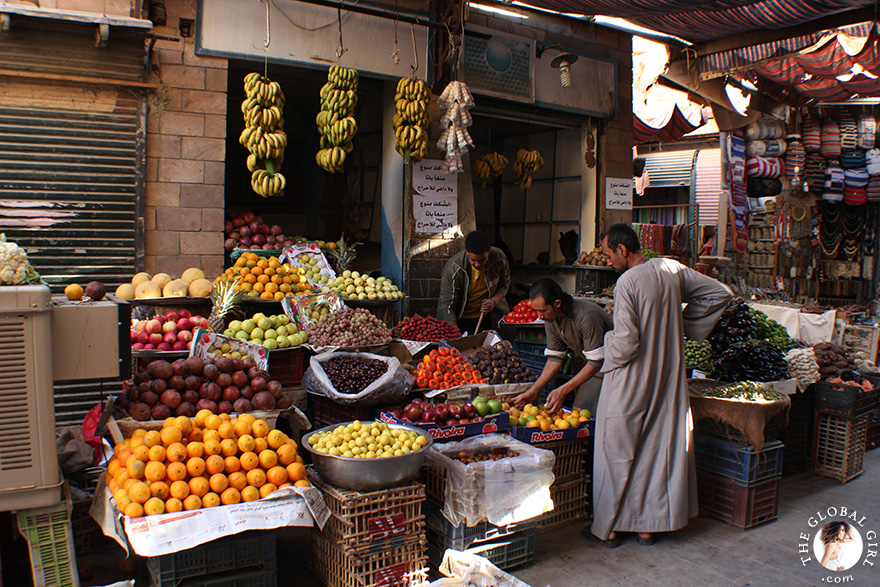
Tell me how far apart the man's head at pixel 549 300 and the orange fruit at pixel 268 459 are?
2.09m

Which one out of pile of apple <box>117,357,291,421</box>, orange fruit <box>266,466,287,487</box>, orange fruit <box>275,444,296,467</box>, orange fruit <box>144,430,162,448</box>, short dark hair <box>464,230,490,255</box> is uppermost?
short dark hair <box>464,230,490,255</box>

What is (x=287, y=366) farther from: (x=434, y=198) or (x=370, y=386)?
(x=434, y=198)

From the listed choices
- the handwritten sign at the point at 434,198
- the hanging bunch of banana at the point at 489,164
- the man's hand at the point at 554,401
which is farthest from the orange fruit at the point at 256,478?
the hanging bunch of banana at the point at 489,164

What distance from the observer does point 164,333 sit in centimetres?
470

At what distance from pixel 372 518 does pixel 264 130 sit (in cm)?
383

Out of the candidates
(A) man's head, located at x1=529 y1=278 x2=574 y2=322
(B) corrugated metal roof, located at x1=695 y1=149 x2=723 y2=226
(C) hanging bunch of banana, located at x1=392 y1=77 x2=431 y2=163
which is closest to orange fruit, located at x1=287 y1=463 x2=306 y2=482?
(A) man's head, located at x1=529 y1=278 x2=574 y2=322

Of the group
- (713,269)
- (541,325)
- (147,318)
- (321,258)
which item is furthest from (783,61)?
(147,318)

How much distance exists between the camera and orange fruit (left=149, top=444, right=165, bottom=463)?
9.89 ft

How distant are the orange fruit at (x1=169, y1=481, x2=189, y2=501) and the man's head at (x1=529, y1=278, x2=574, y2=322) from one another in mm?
2518

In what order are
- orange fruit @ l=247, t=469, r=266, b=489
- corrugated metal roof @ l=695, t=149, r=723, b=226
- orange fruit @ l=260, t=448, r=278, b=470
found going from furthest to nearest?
corrugated metal roof @ l=695, t=149, r=723, b=226 < orange fruit @ l=260, t=448, r=278, b=470 < orange fruit @ l=247, t=469, r=266, b=489

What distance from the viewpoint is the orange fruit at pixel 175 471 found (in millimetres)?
2953

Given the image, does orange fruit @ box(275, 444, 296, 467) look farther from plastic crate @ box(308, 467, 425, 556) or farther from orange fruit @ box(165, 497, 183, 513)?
orange fruit @ box(165, 497, 183, 513)

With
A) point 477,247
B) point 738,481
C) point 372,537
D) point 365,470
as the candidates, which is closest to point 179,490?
point 365,470

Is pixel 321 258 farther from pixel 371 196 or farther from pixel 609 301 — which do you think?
pixel 609 301
